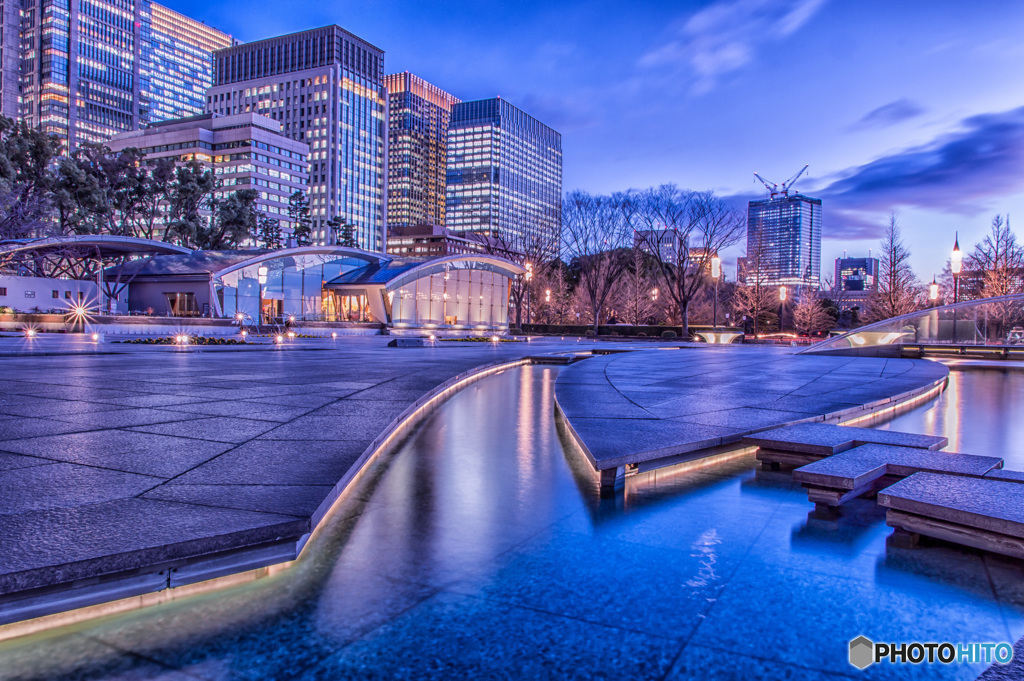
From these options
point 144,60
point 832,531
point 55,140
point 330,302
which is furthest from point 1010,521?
point 144,60

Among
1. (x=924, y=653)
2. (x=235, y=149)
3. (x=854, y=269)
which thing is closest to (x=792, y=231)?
(x=854, y=269)

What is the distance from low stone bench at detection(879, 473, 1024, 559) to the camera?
10.2 ft

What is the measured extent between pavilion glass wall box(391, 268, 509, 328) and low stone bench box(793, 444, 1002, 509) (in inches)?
1624

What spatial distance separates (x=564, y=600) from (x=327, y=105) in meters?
169

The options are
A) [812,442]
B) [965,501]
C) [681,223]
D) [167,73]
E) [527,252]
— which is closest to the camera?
[965,501]

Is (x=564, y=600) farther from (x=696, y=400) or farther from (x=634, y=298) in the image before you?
(x=634, y=298)

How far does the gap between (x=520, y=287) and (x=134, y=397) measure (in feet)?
166

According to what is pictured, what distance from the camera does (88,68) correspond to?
485 feet

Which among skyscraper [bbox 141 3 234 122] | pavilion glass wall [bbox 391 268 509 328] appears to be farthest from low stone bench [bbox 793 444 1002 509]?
skyscraper [bbox 141 3 234 122]

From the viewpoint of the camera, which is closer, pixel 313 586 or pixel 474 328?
pixel 313 586

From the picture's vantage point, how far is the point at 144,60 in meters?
174

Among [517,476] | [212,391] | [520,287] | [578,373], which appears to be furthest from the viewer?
[520,287]

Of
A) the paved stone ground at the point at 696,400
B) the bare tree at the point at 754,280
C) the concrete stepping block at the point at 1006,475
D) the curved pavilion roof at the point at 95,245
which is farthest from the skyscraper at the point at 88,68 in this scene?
the concrete stepping block at the point at 1006,475

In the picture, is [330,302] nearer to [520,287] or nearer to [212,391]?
[520,287]
